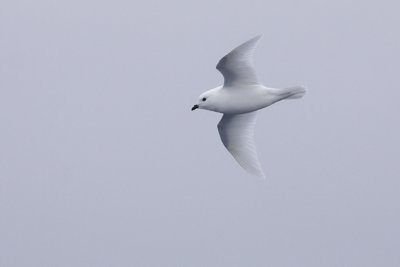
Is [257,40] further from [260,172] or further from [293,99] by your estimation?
[260,172]

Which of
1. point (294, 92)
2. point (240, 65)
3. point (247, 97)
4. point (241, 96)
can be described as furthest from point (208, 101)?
point (294, 92)

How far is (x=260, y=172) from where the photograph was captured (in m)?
25.8

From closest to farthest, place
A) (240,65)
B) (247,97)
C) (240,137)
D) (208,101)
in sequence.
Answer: (240,65)
(247,97)
(208,101)
(240,137)

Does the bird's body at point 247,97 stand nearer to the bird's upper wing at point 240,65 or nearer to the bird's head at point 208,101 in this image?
the bird's head at point 208,101

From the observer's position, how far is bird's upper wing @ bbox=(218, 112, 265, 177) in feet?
85.8

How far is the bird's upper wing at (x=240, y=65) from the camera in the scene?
23.2m

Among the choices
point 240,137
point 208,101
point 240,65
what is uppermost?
point 240,65

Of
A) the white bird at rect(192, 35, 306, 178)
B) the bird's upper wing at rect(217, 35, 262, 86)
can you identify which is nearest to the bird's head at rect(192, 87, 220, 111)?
the white bird at rect(192, 35, 306, 178)

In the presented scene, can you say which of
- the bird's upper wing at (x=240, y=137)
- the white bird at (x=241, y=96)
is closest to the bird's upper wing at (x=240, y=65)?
the white bird at (x=241, y=96)

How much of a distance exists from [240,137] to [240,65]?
2915mm

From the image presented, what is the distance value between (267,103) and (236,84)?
2.91 ft

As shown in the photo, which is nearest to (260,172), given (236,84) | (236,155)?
(236,155)

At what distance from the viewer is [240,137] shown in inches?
1034

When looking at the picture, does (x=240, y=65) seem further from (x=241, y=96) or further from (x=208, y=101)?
(x=208, y=101)
